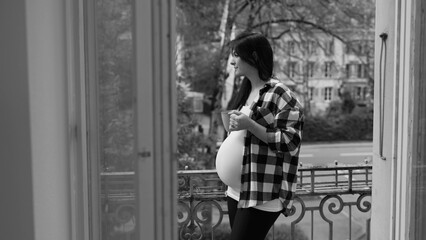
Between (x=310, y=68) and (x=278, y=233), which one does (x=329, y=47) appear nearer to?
(x=310, y=68)

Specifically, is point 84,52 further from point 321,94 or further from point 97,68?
point 321,94

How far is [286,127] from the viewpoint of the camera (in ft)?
7.73

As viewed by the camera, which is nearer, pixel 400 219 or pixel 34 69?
pixel 34 69

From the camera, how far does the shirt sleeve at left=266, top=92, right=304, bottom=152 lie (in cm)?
232

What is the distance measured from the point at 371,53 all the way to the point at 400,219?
10.4 metres

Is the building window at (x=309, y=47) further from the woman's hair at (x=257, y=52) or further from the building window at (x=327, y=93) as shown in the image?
the woman's hair at (x=257, y=52)

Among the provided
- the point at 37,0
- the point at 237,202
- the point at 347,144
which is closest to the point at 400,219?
the point at 237,202

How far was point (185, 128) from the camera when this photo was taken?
8.25m

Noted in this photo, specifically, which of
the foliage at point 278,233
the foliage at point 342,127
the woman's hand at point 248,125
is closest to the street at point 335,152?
the foliage at point 342,127

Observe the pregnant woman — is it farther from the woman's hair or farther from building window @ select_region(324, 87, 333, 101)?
building window @ select_region(324, 87, 333, 101)

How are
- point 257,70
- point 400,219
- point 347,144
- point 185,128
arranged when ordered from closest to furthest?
point 400,219, point 257,70, point 185,128, point 347,144

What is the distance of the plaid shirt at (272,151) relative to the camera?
7.74 ft

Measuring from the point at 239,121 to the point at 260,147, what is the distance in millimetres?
167

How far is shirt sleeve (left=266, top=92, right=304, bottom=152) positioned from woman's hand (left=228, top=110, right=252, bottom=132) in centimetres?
10
